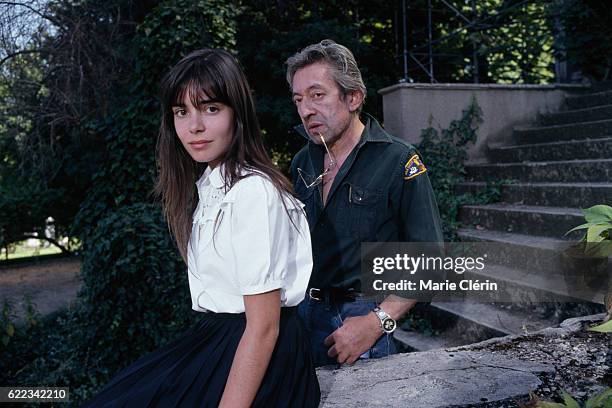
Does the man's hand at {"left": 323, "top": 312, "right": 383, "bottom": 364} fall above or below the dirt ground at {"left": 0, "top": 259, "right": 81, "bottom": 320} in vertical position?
above

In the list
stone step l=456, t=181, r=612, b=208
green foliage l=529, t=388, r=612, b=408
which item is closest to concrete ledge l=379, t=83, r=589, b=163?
stone step l=456, t=181, r=612, b=208

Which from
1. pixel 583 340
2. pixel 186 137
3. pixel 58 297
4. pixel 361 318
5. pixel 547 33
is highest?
pixel 547 33

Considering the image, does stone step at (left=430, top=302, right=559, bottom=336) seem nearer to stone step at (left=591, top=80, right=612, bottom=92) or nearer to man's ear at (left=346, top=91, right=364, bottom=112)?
man's ear at (left=346, top=91, right=364, bottom=112)

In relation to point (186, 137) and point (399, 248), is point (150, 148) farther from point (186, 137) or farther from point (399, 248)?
point (186, 137)

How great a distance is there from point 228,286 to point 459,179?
4913 millimetres

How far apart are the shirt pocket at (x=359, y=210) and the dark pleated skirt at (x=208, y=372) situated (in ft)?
2.45

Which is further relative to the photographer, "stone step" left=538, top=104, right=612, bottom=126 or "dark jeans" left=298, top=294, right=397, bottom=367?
"stone step" left=538, top=104, right=612, bottom=126

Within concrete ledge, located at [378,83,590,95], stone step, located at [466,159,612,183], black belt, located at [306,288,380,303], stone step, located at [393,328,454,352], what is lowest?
stone step, located at [393,328,454,352]

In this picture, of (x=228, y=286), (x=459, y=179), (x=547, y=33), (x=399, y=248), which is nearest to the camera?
(x=228, y=286)

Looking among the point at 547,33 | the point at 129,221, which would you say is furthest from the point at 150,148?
the point at 547,33

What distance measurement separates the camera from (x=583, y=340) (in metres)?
2.24

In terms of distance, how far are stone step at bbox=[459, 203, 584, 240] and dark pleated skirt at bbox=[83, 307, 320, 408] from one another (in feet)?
10.2

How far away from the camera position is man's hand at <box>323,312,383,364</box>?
1.95 meters

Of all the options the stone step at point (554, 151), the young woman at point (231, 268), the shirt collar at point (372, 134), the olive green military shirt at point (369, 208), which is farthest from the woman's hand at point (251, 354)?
the stone step at point (554, 151)
